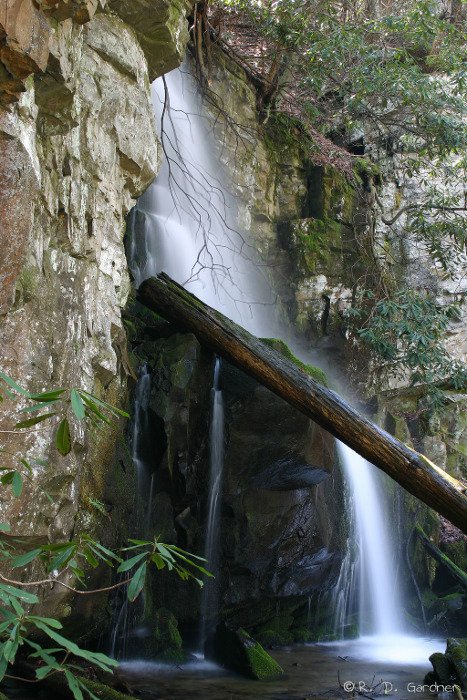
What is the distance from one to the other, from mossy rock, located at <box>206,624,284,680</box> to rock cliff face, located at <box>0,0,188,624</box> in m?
1.82

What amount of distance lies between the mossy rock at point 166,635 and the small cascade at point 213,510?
0.39 metres

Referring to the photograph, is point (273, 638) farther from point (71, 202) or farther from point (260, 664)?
point (71, 202)

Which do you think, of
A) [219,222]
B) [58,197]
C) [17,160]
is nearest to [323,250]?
[219,222]

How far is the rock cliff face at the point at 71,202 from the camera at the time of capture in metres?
3.92

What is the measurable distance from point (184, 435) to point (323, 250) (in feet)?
19.3

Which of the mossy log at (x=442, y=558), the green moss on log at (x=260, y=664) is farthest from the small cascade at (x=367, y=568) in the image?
the green moss on log at (x=260, y=664)

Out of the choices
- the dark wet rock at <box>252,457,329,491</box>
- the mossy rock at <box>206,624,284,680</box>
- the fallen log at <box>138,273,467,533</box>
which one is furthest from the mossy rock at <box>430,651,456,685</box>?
the dark wet rock at <box>252,457,329,491</box>

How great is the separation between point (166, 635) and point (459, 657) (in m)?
2.77

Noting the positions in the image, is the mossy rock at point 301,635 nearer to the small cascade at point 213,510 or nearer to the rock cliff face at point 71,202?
the small cascade at point 213,510

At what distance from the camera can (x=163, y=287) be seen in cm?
724

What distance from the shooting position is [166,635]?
6.57 meters

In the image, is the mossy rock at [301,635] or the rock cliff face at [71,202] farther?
the mossy rock at [301,635]

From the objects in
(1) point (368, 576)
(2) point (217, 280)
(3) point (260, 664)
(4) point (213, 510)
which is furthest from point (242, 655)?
(2) point (217, 280)

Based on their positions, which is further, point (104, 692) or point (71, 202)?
point (71, 202)
